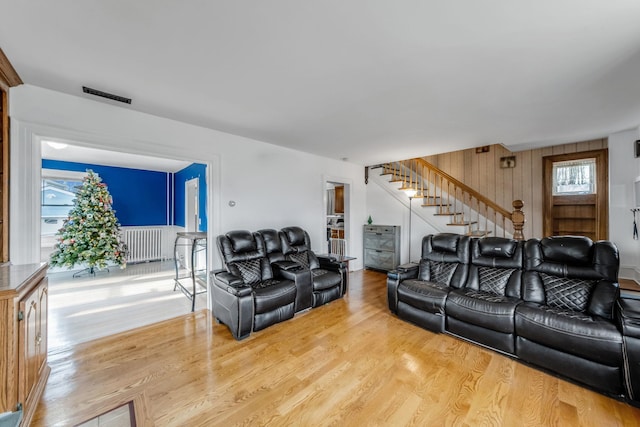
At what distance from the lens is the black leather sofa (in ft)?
8.95

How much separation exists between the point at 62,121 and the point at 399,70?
3.19 m

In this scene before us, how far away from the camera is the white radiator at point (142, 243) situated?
6.15 m

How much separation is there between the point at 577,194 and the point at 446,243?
10.6 ft

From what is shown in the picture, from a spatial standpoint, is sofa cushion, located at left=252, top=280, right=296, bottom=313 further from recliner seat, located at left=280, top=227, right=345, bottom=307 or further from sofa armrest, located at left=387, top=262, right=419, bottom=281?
sofa armrest, located at left=387, top=262, right=419, bottom=281

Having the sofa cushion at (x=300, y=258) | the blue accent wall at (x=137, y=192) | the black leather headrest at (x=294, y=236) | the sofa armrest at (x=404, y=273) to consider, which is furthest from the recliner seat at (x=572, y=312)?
the blue accent wall at (x=137, y=192)

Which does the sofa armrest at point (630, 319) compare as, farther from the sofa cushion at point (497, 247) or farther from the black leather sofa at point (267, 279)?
the black leather sofa at point (267, 279)

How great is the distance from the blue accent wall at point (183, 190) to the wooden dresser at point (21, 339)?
3004 millimetres

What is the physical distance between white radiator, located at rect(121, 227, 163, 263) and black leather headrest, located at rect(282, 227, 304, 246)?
14.8ft

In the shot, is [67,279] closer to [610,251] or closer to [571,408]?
[571,408]

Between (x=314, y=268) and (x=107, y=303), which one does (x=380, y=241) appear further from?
(x=107, y=303)

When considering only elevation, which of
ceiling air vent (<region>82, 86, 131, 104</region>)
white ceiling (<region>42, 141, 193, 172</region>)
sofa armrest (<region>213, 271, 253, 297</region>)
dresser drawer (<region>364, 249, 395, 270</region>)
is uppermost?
white ceiling (<region>42, 141, 193, 172</region>)

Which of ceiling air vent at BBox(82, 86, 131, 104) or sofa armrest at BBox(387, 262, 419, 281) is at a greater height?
ceiling air vent at BBox(82, 86, 131, 104)

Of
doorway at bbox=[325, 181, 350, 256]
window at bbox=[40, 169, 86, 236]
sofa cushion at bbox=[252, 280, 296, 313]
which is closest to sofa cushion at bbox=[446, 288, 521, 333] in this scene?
sofa cushion at bbox=[252, 280, 296, 313]

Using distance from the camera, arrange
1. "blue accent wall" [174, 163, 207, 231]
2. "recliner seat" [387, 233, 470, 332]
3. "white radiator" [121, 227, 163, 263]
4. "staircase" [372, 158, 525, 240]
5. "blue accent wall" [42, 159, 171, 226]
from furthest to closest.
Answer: "white radiator" [121, 227, 163, 263] < "blue accent wall" [42, 159, 171, 226] < "blue accent wall" [174, 163, 207, 231] < "staircase" [372, 158, 525, 240] < "recliner seat" [387, 233, 470, 332]
